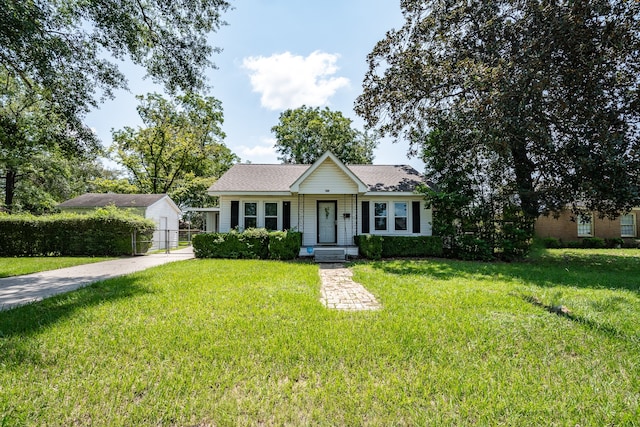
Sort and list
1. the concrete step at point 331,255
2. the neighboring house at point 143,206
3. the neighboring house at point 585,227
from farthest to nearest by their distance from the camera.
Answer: the neighboring house at point 585,227 < the neighboring house at point 143,206 < the concrete step at point 331,255

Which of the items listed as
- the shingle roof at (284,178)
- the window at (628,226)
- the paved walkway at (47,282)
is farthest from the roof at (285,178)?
the window at (628,226)

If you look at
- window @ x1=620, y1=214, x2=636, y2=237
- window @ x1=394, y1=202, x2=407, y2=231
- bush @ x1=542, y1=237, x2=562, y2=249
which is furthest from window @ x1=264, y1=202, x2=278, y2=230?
window @ x1=620, y1=214, x2=636, y2=237

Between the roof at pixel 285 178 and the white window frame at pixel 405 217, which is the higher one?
the roof at pixel 285 178

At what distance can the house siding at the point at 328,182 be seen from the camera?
12898 millimetres

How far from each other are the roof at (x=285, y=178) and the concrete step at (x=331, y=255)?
3287 mm

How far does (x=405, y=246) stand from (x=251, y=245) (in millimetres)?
7011

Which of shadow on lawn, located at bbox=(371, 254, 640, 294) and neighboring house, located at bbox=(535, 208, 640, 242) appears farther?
neighboring house, located at bbox=(535, 208, 640, 242)

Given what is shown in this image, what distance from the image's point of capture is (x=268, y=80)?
1648cm

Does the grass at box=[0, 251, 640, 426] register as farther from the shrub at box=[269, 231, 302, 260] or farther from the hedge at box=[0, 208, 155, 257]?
the hedge at box=[0, 208, 155, 257]

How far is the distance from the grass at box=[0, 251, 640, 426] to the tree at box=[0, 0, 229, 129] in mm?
7586

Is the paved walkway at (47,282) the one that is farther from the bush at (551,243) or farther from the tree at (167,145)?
the bush at (551,243)

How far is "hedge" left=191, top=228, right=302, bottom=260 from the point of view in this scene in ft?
40.2

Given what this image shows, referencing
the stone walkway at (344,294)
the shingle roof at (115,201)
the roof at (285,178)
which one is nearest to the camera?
the stone walkway at (344,294)

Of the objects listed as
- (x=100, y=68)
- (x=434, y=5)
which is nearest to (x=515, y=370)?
(x=100, y=68)
